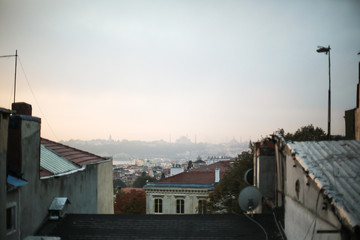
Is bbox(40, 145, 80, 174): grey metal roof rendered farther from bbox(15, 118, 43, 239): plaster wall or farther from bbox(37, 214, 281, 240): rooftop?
bbox(15, 118, 43, 239): plaster wall

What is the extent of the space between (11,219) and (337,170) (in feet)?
32.3

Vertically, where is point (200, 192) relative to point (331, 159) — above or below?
below

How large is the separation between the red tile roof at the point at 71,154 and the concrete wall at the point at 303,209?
42.0 ft

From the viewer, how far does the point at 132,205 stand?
185 feet

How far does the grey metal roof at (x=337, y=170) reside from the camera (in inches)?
250

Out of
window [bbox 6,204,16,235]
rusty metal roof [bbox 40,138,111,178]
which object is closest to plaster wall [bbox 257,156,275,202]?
rusty metal roof [bbox 40,138,111,178]

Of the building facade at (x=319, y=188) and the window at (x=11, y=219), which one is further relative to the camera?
the window at (x=11, y=219)

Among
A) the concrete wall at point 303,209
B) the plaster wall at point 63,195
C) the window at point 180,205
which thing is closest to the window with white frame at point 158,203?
the window at point 180,205

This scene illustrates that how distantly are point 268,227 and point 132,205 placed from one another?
1883 inches

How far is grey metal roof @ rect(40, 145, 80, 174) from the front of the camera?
15.8m

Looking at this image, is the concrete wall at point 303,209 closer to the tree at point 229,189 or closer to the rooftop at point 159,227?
the rooftop at point 159,227

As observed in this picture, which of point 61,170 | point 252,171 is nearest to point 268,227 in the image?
point 252,171

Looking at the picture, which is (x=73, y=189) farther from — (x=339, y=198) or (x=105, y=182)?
(x=339, y=198)

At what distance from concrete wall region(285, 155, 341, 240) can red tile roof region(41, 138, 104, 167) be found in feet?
42.0
